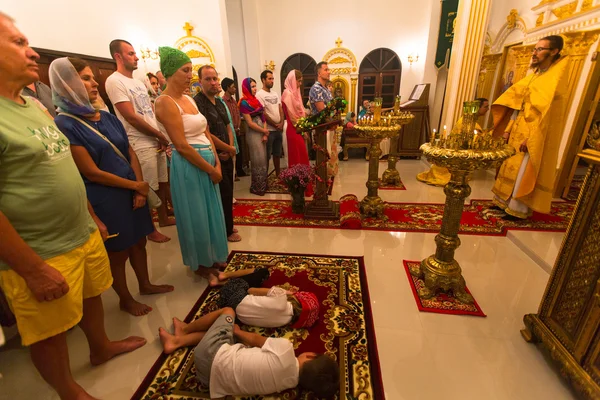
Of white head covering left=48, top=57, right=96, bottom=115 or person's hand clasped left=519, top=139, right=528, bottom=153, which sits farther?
person's hand clasped left=519, top=139, right=528, bottom=153

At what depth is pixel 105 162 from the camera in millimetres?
1676

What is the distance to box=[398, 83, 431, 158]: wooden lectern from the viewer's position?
20.6 ft

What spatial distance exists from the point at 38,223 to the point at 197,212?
110 cm

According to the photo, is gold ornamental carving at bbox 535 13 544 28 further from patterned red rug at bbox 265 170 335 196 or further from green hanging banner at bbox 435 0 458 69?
patterned red rug at bbox 265 170 335 196

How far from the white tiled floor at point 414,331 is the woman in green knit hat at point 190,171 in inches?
14.8

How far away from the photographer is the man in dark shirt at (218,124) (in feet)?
7.98

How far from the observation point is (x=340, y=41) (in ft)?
27.1

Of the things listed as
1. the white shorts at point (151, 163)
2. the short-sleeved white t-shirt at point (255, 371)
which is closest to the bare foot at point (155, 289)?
the short-sleeved white t-shirt at point (255, 371)

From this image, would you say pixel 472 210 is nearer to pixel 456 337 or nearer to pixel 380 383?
pixel 456 337

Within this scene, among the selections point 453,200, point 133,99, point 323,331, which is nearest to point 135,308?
point 323,331

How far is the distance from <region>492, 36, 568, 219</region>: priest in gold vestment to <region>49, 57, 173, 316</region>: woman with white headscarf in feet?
12.2

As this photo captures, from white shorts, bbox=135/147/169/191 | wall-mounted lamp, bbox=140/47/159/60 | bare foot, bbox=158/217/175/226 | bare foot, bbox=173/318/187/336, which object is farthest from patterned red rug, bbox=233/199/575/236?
wall-mounted lamp, bbox=140/47/159/60

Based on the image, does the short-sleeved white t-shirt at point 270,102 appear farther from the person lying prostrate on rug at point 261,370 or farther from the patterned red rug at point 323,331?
the person lying prostrate on rug at point 261,370

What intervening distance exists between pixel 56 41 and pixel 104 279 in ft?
15.5
